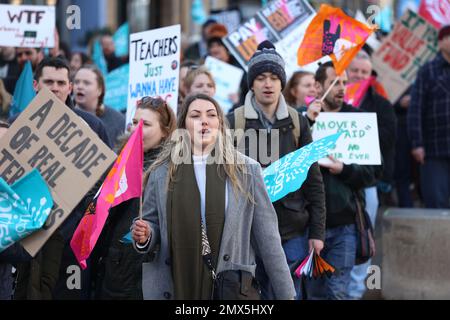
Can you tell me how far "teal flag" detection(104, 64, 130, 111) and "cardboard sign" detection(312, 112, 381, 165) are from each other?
3.02m

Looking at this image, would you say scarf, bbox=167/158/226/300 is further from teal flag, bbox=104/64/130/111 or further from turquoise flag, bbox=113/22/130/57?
turquoise flag, bbox=113/22/130/57

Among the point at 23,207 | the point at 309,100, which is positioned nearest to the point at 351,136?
the point at 309,100

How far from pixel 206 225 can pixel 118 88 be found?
16.5ft

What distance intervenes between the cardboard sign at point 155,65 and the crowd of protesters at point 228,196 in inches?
11.5

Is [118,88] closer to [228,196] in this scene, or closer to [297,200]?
[297,200]

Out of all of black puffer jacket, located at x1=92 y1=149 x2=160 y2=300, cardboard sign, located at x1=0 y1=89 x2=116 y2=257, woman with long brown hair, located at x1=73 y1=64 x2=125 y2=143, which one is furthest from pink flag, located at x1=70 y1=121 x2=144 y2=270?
woman with long brown hair, located at x1=73 y1=64 x2=125 y2=143

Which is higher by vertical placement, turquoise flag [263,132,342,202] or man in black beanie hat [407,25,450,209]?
man in black beanie hat [407,25,450,209]

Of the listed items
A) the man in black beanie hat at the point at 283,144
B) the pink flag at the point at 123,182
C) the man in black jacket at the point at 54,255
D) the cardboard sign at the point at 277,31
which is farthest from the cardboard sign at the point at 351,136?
the pink flag at the point at 123,182

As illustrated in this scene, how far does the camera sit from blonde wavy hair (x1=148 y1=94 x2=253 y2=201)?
538 centimetres

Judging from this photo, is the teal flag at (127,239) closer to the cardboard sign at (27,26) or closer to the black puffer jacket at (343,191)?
the black puffer jacket at (343,191)

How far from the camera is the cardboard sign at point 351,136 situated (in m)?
7.46

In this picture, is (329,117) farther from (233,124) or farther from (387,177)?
(387,177)

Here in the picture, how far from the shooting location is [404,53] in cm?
1113
